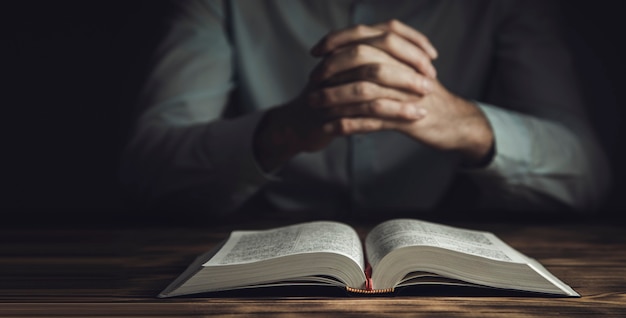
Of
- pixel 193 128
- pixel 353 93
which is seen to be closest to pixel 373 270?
pixel 353 93

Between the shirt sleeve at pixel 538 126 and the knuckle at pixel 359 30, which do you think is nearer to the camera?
the knuckle at pixel 359 30

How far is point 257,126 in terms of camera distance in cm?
125

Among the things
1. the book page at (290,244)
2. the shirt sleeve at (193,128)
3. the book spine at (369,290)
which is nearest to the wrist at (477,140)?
the shirt sleeve at (193,128)

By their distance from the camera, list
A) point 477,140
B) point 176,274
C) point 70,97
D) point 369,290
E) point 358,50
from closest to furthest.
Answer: point 369,290, point 176,274, point 358,50, point 477,140, point 70,97

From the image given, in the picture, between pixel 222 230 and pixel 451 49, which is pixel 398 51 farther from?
pixel 451 49

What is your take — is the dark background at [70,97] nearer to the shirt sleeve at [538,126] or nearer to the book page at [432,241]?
the shirt sleeve at [538,126]

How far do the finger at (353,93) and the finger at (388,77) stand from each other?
12 mm

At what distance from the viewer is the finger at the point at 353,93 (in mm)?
1090

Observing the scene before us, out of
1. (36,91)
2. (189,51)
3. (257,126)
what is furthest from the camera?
(36,91)

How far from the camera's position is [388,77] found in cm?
108

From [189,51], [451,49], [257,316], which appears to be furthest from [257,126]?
[257,316]

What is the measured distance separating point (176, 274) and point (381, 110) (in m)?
0.50

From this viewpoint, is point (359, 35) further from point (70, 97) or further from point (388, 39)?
point (70, 97)

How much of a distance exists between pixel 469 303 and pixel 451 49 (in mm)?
1138
